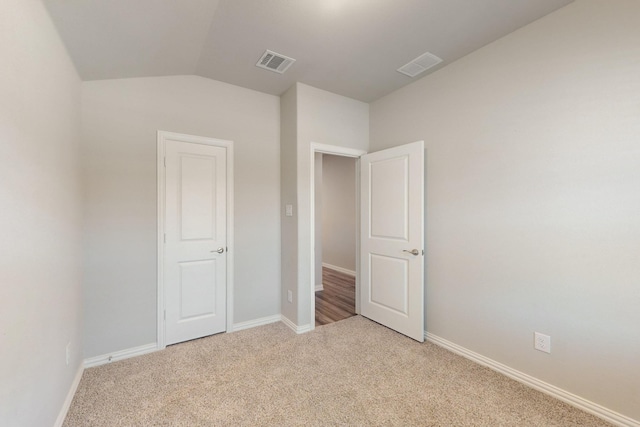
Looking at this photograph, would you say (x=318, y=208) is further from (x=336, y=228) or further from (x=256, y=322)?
(x=256, y=322)

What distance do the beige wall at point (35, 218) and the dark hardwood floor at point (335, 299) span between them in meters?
2.25

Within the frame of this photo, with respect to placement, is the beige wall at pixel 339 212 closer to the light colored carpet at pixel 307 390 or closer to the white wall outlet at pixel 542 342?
the light colored carpet at pixel 307 390

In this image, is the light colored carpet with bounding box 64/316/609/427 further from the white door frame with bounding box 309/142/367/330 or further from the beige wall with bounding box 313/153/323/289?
the beige wall with bounding box 313/153/323/289

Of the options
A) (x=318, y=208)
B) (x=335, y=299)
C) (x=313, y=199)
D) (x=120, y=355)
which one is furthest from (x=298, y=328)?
(x=318, y=208)

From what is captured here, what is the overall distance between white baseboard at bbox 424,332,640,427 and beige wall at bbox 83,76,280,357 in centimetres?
215

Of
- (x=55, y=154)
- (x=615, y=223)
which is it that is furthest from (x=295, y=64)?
(x=615, y=223)

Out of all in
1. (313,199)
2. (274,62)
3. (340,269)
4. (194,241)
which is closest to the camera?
(274,62)

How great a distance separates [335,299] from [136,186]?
292cm

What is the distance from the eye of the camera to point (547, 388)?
1.88 m

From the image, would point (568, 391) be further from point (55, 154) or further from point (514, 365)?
point (55, 154)

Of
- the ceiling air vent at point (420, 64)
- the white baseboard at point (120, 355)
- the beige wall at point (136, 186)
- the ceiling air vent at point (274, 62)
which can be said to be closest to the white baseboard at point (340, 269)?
the beige wall at point (136, 186)

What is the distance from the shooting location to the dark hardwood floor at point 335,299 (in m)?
3.32

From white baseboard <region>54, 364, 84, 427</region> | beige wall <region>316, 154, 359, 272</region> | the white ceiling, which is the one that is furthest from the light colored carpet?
beige wall <region>316, 154, 359, 272</region>

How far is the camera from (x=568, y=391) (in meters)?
1.81
